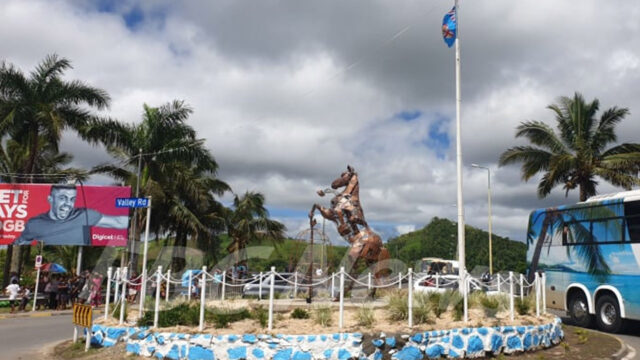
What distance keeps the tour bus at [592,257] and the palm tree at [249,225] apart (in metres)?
22.8

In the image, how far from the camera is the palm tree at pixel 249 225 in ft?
121

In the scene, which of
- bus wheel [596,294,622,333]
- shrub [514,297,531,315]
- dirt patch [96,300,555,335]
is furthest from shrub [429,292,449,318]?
bus wheel [596,294,622,333]

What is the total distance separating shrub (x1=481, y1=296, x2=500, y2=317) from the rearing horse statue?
4.20 m

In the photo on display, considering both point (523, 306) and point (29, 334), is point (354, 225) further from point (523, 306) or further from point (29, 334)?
point (29, 334)

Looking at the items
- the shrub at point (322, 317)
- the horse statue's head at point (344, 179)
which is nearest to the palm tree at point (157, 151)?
the horse statue's head at point (344, 179)

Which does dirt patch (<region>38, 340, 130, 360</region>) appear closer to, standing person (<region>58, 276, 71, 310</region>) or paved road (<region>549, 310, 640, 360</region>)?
paved road (<region>549, 310, 640, 360</region>)

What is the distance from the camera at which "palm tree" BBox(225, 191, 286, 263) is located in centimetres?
3688

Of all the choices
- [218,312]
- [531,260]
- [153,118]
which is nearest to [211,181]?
[153,118]

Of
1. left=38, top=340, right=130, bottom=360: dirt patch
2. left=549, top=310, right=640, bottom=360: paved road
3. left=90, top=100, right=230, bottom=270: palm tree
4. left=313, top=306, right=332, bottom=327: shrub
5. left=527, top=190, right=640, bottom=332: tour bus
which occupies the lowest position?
left=38, top=340, right=130, bottom=360: dirt patch

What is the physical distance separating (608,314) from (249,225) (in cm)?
2630

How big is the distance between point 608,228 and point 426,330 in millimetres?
8401

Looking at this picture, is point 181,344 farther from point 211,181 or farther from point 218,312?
point 211,181

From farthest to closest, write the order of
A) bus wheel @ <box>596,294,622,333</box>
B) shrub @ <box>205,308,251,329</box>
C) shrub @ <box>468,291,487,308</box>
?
1. bus wheel @ <box>596,294,622,333</box>
2. shrub @ <box>468,291,487,308</box>
3. shrub @ <box>205,308,251,329</box>

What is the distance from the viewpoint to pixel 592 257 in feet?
50.8
